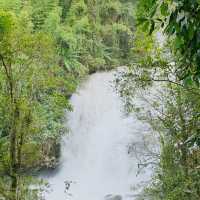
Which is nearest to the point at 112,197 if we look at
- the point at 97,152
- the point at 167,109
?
the point at 97,152

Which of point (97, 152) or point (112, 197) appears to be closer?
point (112, 197)

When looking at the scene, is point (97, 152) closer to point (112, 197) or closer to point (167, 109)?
point (112, 197)

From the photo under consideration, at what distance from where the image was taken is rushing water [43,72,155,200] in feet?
49.5

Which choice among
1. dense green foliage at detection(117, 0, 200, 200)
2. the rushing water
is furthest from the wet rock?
dense green foliage at detection(117, 0, 200, 200)

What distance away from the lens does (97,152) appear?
16984mm

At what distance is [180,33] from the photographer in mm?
2533

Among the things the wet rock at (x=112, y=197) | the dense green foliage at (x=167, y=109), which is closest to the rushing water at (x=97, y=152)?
the wet rock at (x=112, y=197)

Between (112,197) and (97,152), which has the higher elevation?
(97,152)

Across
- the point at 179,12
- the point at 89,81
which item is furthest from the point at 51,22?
the point at 179,12

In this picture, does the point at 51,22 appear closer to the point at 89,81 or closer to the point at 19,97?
the point at 89,81

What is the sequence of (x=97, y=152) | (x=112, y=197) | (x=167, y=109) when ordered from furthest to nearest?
(x=97, y=152)
(x=112, y=197)
(x=167, y=109)

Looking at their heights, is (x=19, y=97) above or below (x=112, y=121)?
below

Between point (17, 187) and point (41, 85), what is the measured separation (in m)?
1.81

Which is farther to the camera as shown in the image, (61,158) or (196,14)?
(61,158)
